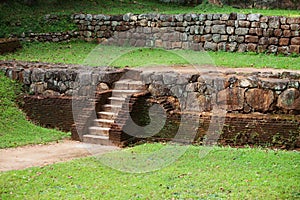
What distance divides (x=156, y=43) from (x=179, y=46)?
2.61ft

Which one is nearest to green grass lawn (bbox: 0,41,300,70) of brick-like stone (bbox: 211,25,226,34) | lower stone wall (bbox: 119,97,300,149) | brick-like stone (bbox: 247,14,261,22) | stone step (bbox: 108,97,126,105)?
brick-like stone (bbox: 211,25,226,34)

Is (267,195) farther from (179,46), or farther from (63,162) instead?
(179,46)

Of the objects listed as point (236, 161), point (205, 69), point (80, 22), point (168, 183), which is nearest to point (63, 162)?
point (168, 183)

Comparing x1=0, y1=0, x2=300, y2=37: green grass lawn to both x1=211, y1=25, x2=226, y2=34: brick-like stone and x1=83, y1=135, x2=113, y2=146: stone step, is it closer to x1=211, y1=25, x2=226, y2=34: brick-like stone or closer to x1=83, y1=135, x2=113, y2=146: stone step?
x1=211, y1=25, x2=226, y2=34: brick-like stone

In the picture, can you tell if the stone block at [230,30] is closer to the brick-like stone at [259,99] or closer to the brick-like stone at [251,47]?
the brick-like stone at [251,47]

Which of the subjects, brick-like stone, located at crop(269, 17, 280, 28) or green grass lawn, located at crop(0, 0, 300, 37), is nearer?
brick-like stone, located at crop(269, 17, 280, 28)

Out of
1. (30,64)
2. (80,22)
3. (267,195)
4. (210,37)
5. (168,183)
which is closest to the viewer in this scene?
(267,195)

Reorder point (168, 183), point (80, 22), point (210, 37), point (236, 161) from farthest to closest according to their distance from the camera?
point (80, 22) → point (210, 37) → point (236, 161) → point (168, 183)

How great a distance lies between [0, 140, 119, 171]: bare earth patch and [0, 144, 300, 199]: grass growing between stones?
54cm

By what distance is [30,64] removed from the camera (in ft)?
50.8

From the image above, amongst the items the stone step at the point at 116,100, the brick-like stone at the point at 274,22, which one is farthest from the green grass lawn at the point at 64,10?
the stone step at the point at 116,100

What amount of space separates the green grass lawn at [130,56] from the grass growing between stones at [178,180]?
4.63 m

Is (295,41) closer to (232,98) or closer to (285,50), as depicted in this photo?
(285,50)

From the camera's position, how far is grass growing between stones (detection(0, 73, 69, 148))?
12508 mm
